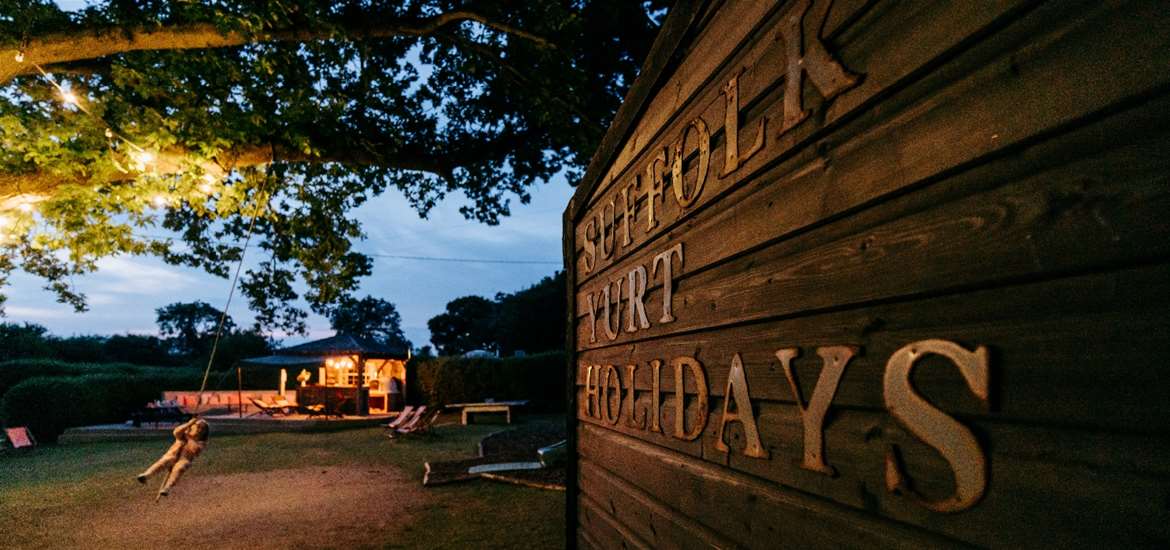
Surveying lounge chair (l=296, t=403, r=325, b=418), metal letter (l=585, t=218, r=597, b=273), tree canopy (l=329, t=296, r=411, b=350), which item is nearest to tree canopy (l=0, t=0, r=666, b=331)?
metal letter (l=585, t=218, r=597, b=273)

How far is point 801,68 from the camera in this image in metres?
1.41

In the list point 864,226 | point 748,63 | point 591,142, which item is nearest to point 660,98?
point 748,63

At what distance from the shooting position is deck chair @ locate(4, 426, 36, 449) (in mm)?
12430

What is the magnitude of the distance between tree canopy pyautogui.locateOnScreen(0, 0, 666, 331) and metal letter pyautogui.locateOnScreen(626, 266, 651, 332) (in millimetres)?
6002

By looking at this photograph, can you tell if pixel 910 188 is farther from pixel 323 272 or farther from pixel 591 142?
pixel 323 272

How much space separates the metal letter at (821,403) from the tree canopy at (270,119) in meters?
7.15

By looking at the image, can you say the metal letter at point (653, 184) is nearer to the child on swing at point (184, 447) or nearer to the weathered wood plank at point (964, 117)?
the weathered wood plank at point (964, 117)

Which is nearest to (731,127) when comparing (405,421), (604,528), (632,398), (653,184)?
(653,184)

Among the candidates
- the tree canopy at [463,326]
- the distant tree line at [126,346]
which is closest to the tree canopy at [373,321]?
the distant tree line at [126,346]

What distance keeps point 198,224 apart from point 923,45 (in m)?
12.5

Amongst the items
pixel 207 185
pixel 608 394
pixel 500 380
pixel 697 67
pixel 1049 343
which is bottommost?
pixel 500 380

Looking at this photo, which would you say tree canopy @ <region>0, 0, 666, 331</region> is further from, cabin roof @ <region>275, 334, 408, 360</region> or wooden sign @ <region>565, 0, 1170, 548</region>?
cabin roof @ <region>275, 334, 408, 360</region>

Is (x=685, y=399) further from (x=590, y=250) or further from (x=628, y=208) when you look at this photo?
(x=590, y=250)

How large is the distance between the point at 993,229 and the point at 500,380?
69.1ft
